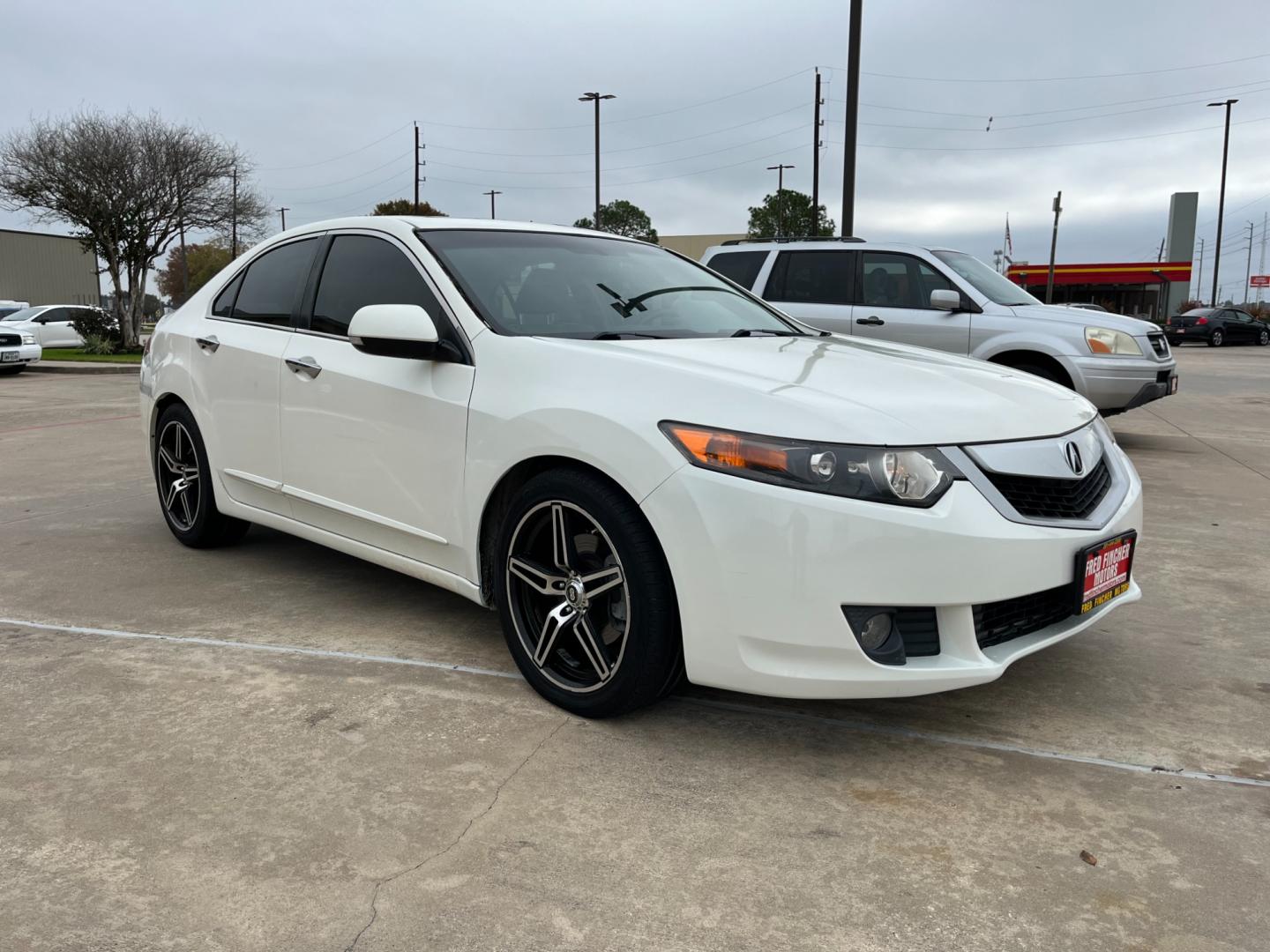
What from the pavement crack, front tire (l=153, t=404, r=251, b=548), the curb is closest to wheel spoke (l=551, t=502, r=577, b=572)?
the pavement crack

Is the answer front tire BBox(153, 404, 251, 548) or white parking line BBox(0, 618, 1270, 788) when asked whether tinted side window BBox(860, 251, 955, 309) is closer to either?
front tire BBox(153, 404, 251, 548)

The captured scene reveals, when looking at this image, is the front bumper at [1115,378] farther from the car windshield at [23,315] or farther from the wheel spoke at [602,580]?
the car windshield at [23,315]

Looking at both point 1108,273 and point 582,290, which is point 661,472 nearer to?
point 582,290

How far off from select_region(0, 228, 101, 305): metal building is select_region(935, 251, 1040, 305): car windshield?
131 ft

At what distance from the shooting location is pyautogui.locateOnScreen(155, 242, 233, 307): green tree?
96.2m

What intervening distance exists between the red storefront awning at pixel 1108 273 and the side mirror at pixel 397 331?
5330cm

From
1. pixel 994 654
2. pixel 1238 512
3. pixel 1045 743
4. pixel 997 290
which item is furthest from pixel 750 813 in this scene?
pixel 997 290

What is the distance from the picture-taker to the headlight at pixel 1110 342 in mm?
8438

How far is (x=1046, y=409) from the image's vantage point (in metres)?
3.08

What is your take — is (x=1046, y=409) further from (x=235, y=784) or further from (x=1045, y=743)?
(x=235, y=784)

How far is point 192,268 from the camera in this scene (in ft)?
339

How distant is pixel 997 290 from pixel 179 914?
8534 mm

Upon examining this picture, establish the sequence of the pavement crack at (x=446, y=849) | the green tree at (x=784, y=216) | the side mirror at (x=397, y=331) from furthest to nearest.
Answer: the green tree at (x=784, y=216), the side mirror at (x=397, y=331), the pavement crack at (x=446, y=849)

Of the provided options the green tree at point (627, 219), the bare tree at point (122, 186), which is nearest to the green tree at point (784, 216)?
the green tree at point (627, 219)
